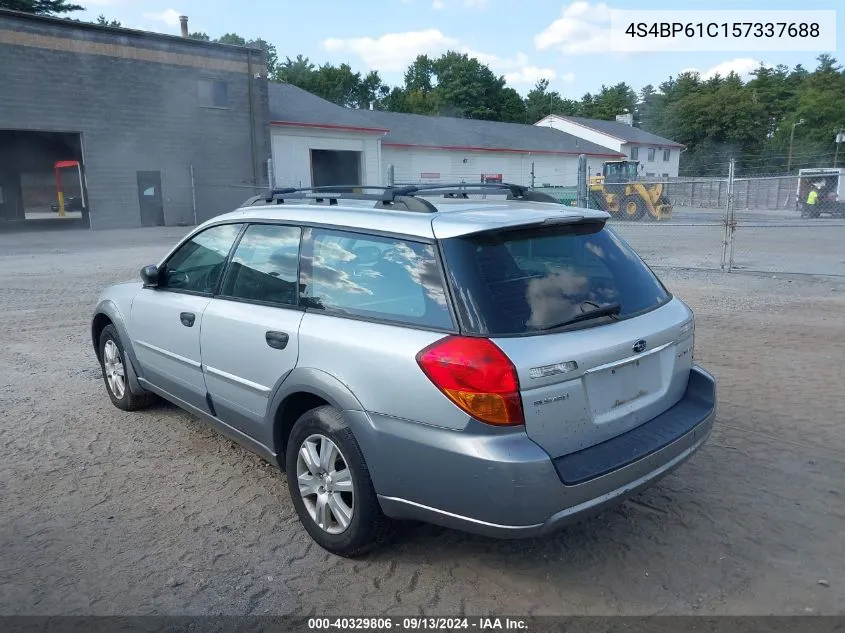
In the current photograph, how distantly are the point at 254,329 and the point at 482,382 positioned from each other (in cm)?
149

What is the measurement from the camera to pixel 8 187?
1335 inches

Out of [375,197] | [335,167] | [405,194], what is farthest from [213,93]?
[405,194]

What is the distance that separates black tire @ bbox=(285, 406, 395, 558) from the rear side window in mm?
533

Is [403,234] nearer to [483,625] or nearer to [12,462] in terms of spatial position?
[483,625]

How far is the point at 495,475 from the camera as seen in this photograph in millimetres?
2629

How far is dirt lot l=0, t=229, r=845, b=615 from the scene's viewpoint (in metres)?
2.98

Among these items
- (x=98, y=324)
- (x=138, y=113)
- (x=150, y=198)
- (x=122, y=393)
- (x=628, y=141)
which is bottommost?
(x=122, y=393)

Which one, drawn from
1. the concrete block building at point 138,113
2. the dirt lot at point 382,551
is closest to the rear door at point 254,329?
the dirt lot at point 382,551

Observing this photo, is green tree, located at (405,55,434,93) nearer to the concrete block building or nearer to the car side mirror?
the concrete block building

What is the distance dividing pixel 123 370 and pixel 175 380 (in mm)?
1035

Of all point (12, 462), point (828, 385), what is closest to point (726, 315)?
point (828, 385)

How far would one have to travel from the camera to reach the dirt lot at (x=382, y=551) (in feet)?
9.78

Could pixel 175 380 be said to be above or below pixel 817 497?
above

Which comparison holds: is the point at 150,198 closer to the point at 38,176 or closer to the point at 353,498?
the point at 38,176
